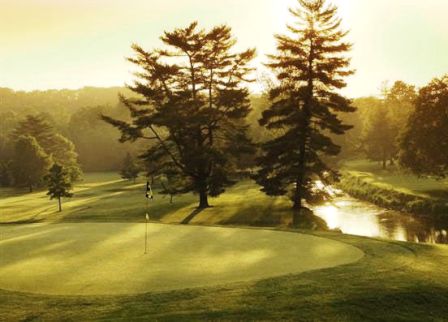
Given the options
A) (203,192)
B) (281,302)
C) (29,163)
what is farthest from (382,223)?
(29,163)

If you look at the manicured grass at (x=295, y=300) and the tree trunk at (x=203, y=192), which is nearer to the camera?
the manicured grass at (x=295, y=300)

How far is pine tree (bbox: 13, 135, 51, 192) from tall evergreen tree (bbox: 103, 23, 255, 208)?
147 ft

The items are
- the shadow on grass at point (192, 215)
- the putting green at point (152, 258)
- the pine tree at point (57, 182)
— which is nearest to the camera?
the putting green at point (152, 258)

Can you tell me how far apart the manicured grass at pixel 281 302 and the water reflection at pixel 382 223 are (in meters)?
16.5

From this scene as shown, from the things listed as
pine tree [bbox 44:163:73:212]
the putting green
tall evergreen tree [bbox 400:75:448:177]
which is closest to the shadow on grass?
the putting green

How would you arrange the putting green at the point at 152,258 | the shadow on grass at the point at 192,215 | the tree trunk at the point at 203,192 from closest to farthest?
the putting green at the point at 152,258, the shadow on grass at the point at 192,215, the tree trunk at the point at 203,192

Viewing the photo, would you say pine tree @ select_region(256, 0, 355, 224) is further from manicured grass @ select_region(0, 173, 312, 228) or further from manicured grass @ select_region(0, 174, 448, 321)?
manicured grass @ select_region(0, 174, 448, 321)

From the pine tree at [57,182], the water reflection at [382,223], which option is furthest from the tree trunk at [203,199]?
the pine tree at [57,182]

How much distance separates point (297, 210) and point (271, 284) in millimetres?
23085

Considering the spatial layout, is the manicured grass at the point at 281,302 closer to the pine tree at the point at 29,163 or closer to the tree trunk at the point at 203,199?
the tree trunk at the point at 203,199

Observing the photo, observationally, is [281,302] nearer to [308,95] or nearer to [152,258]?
[152,258]

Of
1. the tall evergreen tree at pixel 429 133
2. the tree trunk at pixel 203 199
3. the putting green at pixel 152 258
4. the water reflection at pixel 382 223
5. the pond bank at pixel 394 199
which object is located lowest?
the water reflection at pixel 382 223

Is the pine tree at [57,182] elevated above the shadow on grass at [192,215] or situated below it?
above

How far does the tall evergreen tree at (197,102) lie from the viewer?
36.3m
